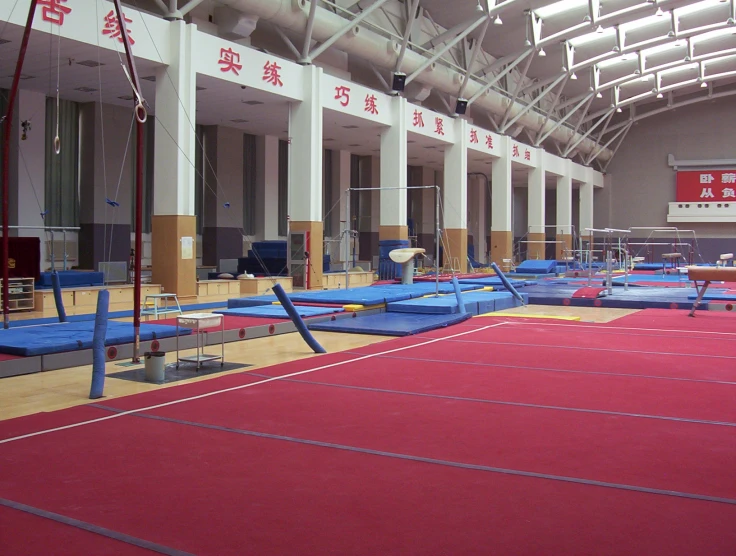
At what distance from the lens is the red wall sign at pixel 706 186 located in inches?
1455

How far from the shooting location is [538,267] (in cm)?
2731

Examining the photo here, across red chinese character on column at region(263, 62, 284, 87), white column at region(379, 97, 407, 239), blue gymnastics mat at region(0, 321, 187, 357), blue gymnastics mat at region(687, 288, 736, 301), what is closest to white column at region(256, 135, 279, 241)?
white column at region(379, 97, 407, 239)

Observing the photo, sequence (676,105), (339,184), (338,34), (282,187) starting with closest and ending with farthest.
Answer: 1. (338,34)
2. (282,187)
3. (339,184)
4. (676,105)

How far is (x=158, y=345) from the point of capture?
8.32m

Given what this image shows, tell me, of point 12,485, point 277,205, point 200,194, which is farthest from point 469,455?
point 277,205

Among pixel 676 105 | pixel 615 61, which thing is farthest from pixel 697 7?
pixel 676 105

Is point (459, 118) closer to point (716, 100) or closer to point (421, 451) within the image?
point (716, 100)

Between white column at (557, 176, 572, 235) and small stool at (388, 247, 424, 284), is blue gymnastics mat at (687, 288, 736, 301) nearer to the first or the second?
small stool at (388, 247, 424, 284)

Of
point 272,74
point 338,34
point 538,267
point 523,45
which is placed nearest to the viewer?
point 272,74

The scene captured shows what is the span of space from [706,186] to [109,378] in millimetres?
37272

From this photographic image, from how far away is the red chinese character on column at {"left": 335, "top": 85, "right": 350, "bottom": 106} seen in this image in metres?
18.9

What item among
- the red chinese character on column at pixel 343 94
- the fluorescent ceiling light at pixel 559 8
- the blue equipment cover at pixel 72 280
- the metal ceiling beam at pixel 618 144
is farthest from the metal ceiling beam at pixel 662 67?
the blue equipment cover at pixel 72 280

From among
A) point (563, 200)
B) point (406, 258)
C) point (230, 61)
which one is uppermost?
point (230, 61)

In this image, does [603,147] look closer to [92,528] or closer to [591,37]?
[591,37]
